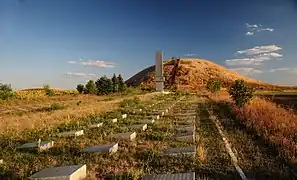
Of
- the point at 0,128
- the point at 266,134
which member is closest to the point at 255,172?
the point at 266,134

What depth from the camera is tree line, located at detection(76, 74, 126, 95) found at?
58.4 m

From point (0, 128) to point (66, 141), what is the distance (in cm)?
361

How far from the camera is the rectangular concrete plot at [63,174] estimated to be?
4867 millimetres

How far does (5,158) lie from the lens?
695 centimetres

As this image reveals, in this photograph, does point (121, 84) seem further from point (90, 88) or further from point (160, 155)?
point (160, 155)

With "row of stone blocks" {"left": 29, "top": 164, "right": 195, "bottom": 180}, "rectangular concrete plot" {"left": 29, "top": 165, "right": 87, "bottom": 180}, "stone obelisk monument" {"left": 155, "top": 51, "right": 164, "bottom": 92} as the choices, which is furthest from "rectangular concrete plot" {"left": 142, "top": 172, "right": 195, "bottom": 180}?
"stone obelisk monument" {"left": 155, "top": 51, "right": 164, "bottom": 92}

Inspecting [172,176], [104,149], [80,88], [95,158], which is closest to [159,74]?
[80,88]

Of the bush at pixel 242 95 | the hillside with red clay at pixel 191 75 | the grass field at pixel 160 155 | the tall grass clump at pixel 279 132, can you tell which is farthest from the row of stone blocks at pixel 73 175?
the hillside with red clay at pixel 191 75

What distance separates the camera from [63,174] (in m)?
4.96

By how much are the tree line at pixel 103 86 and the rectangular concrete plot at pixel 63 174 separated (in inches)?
2087

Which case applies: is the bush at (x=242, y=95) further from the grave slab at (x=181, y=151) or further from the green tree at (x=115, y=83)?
the green tree at (x=115, y=83)

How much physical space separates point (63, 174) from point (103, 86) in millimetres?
56785

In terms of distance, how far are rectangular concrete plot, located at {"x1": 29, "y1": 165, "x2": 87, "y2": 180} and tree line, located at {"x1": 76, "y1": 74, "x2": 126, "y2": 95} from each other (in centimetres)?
5301

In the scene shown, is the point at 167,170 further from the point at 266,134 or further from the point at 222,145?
the point at 266,134
